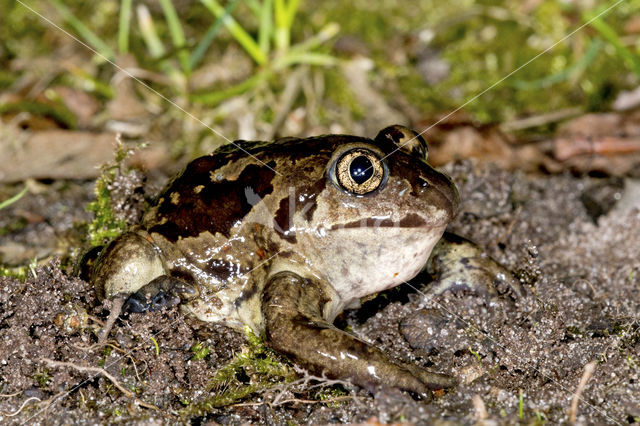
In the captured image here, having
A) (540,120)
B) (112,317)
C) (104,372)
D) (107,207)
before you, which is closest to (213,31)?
(107,207)

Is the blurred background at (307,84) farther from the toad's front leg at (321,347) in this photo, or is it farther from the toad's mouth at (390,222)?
the toad's front leg at (321,347)

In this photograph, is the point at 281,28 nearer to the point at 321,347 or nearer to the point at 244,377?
the point at 244,377

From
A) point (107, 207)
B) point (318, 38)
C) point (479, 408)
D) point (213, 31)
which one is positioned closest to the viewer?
point (479, 408)

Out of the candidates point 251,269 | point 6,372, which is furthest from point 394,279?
point 6,372

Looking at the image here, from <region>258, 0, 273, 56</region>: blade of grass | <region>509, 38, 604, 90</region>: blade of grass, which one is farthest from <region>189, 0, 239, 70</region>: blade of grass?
<region>509, 38, 604, 90</region>: blade of grass

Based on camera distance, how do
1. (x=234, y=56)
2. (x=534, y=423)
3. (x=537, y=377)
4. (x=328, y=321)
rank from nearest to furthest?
(x=534, y=423) < (x=537, y=377) < (x=328, y=321) < (x=234, y=56)

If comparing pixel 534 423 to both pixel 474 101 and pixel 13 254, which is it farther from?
pixel 474 101
